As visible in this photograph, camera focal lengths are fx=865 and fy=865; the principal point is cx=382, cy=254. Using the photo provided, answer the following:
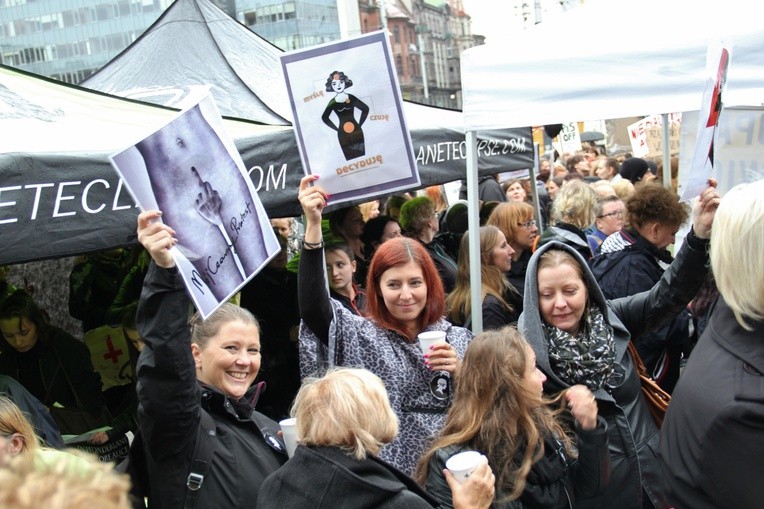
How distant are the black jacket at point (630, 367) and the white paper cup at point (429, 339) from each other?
353mm

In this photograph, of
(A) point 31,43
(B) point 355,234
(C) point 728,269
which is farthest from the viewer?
(A) point 31,43

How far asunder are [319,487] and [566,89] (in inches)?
112

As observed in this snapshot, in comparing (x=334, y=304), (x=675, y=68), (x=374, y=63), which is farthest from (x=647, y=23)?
(x=334, y=304)

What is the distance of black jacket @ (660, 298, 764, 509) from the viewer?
1.87m

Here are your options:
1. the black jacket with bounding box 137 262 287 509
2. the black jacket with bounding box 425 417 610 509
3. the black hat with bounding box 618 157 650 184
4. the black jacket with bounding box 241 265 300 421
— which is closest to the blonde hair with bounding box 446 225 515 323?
the black jacket with bounding box 241 265 300 421

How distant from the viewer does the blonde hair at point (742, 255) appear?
196cm

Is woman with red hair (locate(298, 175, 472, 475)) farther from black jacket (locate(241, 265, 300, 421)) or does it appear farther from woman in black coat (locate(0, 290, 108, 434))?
woman in black coat (locate(0, 290, 108, 434))

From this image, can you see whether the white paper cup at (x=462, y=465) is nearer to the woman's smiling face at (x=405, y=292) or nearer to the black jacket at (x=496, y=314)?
the woman's smiling face at (x=405, y=292)

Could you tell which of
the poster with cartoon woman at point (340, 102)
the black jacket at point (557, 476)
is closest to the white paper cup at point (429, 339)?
the black jacket at point (557, 476)

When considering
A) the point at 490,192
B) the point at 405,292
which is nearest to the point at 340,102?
the point at 405,292

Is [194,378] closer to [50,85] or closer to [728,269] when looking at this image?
[728,269]

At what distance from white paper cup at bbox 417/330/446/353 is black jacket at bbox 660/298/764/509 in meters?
1.24

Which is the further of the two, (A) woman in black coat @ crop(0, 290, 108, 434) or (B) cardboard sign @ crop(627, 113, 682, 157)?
(B) cardboard sign @ crop(627, 113, 682, 157)

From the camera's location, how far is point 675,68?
4277 millimetres
